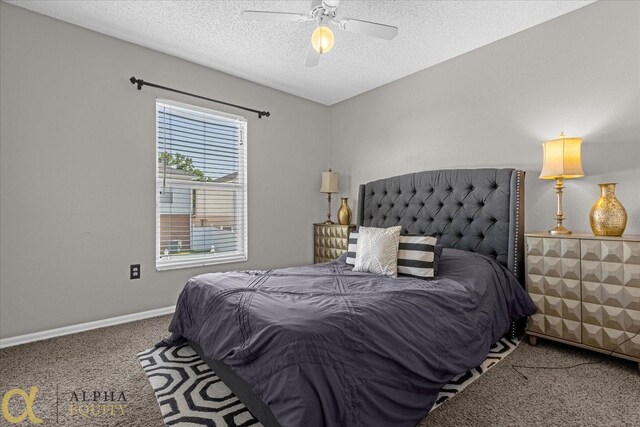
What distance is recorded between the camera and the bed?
112 cm

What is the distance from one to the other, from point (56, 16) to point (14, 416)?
2592 millimetres

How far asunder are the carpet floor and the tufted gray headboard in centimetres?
70

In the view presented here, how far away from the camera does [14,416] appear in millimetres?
1434

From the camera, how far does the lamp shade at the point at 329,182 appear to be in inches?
148

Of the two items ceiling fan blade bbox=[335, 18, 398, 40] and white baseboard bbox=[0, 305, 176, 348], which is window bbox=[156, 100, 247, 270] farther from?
ceiling fan blade bbox=[335, 18, 398, 40]

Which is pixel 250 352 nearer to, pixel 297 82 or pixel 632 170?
pixel 632 170

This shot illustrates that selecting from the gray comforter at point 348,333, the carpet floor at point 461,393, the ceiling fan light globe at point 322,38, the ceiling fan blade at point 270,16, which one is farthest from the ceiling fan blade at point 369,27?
the carpet floor at point 461,393

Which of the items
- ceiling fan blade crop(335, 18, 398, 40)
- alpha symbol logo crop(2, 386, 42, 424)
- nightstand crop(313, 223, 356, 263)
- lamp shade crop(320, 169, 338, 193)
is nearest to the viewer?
alpha symbol logo crop(2, 386, 42, 424)

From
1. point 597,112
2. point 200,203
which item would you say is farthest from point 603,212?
point 200,203

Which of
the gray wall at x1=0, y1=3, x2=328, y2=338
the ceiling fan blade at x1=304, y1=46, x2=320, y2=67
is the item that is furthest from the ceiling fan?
the gray wall at x1=0, y1=3, x2=328, y2=338

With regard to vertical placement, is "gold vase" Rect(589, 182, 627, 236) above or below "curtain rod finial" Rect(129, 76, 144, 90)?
below

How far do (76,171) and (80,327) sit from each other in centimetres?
120

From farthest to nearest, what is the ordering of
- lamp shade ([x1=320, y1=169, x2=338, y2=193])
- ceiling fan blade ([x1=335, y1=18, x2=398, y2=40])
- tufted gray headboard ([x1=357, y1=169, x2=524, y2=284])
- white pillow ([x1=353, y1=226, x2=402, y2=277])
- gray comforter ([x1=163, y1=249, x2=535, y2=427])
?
lamp shade ([x1=320, y1=169, x2=338, y2=193])
tufted gray headboard ([x1=357, y1=169, x2=524, y2=284])
white pillow ([x1=353, y1=226, x2=402, y2=277])
ceiling fan blade ([x1=335, y1=18, x2=398, y2=40])
gray comforter ([x1=163, y1=249, x2=535, y2=427])

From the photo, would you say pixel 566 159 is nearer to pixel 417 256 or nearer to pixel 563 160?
pixel 563 160
